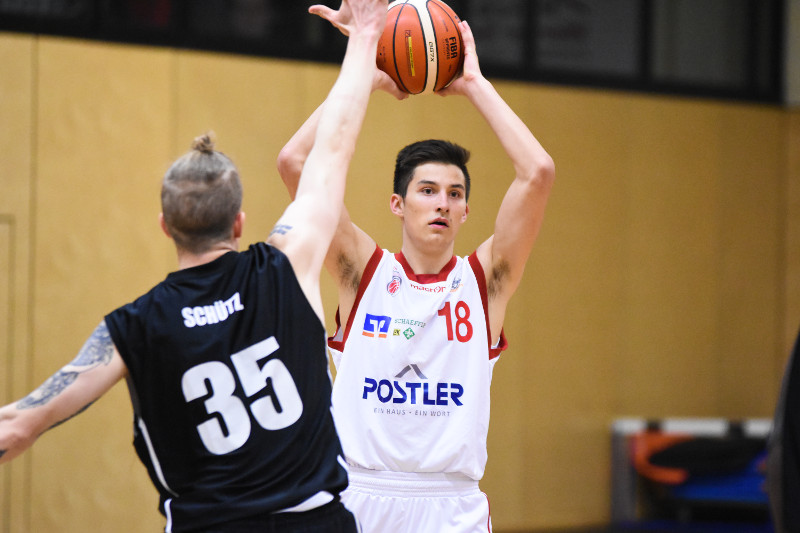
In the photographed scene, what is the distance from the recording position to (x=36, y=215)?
24.7ft

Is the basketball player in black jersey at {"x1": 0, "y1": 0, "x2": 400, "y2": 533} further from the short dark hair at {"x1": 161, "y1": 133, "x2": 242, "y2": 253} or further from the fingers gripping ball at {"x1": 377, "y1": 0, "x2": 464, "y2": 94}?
the fingers gripping ball at {"x1": 377, "y1": 0, "x2": 464, "y2": 94}

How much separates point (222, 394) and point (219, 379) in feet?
0.13

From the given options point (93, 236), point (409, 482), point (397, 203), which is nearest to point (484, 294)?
point (397, 203)

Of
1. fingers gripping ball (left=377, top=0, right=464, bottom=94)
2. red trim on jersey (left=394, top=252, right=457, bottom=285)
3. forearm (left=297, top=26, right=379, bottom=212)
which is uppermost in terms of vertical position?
fingers gripping ball (left=377, top=0, right=464, bottom=94)

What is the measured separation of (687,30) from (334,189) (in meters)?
8.00

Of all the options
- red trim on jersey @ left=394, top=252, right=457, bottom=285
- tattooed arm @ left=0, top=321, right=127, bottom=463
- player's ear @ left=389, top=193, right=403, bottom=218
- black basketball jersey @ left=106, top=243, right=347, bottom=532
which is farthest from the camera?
player's ear @ left=389, top=193, right=403, bottom=218

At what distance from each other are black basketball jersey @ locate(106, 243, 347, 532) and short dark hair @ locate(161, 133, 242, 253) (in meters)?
0.09

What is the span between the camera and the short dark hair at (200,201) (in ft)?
8.39

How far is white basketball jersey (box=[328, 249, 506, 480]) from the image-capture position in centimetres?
388

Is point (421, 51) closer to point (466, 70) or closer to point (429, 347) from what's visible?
point (466, 70)

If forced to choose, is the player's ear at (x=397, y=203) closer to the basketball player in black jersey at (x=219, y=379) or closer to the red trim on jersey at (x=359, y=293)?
the red trim on jersey at (x=359, y=293)

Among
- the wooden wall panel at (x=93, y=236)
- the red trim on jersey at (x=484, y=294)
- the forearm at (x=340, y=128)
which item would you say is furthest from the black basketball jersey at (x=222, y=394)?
the wooden wall panel at (x=93, y=236)

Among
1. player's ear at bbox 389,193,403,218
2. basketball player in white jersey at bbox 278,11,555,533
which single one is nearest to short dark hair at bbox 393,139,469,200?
player's ear at bbox 389,193,403,218

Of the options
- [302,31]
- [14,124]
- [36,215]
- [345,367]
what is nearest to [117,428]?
[36,215]
